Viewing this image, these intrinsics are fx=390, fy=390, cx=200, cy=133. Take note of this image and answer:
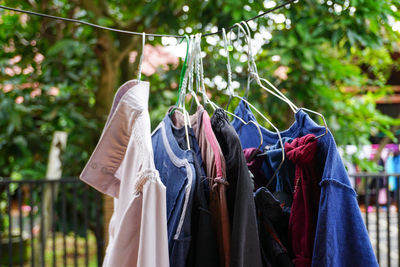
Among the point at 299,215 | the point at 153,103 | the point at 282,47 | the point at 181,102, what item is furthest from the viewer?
the point at 153,103

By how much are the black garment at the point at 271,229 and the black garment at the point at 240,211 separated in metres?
0.10

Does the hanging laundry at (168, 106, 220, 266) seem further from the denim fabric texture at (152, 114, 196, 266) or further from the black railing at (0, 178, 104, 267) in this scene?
the black railing at (0, 178, 104, 267)

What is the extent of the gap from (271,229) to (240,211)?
0.58 ft

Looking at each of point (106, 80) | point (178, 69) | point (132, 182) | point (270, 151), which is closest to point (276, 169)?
point (270, 151)

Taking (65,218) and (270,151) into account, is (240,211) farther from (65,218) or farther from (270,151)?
(65,218)

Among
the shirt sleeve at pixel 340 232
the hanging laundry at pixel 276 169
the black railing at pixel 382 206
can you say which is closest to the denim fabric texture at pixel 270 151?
the hanging laundry at pixel 276 169

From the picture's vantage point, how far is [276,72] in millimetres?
3057

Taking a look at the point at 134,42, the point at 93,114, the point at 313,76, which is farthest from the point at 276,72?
the point at 93,114

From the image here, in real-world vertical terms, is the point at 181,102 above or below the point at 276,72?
below

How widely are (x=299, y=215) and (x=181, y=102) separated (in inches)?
22.8

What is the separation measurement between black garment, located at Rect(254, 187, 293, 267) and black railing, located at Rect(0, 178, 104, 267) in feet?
8.14

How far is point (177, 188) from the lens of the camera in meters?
1.13

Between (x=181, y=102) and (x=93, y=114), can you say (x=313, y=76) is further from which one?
(x=93, y=114)

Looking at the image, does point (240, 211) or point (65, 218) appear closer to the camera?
point (240, 211)
